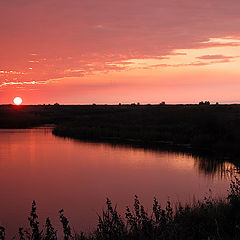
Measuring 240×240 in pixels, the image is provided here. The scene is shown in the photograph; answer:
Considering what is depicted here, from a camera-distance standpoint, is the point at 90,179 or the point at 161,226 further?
the point at 90,179

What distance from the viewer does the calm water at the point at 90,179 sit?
44.9ft

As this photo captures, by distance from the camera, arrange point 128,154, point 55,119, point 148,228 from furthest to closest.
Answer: point 55,119
point 128,154
point 148,228

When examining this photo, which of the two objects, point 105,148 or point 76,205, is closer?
point 76,205

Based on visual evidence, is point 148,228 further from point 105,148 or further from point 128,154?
point 105,148

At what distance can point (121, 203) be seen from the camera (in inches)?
547

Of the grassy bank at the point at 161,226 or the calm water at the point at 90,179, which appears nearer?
the grassy bank at the point at 161,226

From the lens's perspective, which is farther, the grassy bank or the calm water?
the calm water

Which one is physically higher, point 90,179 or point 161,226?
point 161,226

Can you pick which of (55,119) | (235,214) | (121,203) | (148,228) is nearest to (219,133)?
(121,203)

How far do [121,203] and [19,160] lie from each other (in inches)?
528

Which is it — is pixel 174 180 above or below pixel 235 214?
below

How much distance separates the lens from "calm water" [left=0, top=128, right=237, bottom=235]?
13680 mm

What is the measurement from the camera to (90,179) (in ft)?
62.5

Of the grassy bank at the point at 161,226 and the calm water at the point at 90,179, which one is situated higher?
the grassy bank at the point at 161,226
